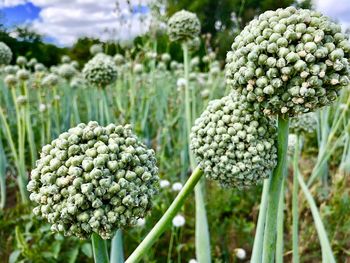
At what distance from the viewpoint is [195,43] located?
291 centimetres

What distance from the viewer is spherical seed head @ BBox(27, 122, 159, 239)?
82cm

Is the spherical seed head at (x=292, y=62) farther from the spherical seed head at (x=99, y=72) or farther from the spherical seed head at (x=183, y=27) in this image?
the spherical seed head at (x=99, y=72)

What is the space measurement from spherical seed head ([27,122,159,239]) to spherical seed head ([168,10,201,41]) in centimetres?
149

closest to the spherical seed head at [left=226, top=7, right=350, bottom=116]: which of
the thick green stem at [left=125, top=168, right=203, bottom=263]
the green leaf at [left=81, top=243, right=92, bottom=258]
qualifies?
the thick green stem at [left=125, top=168, right=203, bottom=263]

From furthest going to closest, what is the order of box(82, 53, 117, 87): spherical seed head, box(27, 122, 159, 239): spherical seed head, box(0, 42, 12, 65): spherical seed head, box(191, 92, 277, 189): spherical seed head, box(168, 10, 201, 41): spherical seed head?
box(0, 42, 12, 65): spherical seed head
box(82, 53, 117, 87): spherical seed head
box(168, 10, 201, 41): spherical seed head
box(191, 92, 277, 189): spherical seed head
box(27, 122, 159, 239): spherical seed head

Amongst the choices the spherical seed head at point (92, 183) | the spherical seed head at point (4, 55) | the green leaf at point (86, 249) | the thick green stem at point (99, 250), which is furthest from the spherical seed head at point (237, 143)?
the spherical seed head at point (4, 55)

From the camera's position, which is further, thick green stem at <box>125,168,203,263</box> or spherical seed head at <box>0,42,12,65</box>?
spherical seed head at <box>0,42,12,65</box>

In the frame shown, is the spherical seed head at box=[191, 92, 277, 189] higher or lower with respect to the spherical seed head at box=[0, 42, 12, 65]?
lower

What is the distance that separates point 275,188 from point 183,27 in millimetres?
1534

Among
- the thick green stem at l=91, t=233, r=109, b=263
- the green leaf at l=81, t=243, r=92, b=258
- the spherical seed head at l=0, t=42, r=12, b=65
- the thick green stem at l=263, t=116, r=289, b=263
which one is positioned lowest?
the green leaf at l=81, t=243, r=92, b=258

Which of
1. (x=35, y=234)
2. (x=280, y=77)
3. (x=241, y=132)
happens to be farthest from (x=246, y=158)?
(x=35, y=234)

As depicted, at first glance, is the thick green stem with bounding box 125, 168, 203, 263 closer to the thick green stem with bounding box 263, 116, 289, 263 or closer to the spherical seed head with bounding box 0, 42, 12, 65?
the thick green stem with bounding box 263, 116, 289, 263

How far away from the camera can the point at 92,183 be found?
828 millimetres

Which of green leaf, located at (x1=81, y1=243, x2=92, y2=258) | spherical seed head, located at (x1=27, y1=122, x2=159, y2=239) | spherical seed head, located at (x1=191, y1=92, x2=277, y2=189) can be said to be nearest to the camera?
spherical seed head, located at (x1=27, y1=122, x2=159, y2=239)
